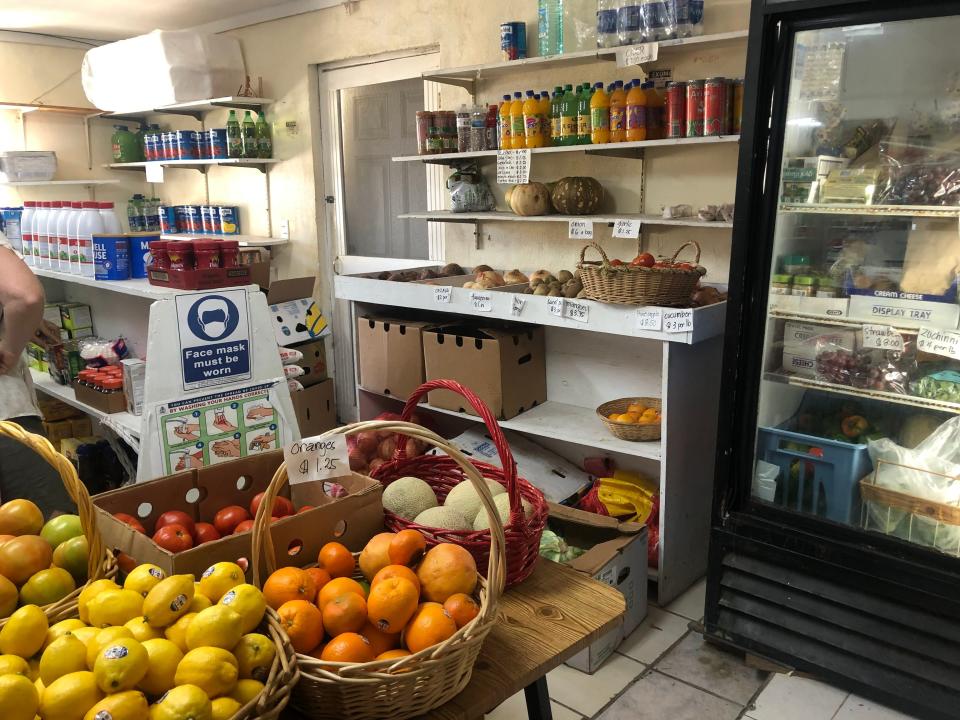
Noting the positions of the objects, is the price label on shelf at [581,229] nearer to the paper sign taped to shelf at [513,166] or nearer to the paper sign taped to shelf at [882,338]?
the paper sign taped to shelf at [513,166]

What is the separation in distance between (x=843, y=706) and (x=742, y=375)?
1006mm

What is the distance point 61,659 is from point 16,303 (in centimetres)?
169

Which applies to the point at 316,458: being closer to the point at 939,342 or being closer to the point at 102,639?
the point at 102,639

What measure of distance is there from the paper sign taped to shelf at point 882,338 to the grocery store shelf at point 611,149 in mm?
837

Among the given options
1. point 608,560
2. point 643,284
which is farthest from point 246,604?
point 643,284

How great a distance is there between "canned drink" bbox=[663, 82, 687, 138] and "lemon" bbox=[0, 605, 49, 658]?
2.57 m

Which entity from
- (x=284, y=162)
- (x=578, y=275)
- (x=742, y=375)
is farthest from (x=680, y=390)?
(x=284, y=162)

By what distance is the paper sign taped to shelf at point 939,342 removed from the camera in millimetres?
2191

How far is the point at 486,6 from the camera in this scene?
373 cm

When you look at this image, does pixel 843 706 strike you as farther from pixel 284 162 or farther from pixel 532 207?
pixel 284 162

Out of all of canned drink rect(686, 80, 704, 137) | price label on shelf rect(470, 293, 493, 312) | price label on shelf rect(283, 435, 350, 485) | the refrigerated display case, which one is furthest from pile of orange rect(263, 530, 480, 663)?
canned drink rect(686, 80, 704, 137)

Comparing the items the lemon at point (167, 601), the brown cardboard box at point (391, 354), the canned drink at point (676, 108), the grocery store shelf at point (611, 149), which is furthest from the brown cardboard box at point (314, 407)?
the lemon at point (167, 601)

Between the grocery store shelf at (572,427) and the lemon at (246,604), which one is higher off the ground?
the lemon at (246,604)

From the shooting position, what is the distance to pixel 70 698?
0.92 m
